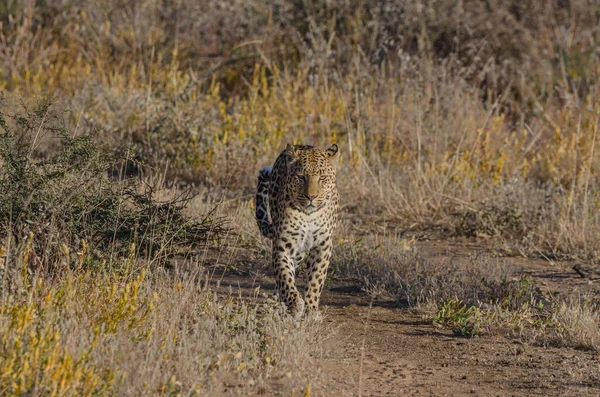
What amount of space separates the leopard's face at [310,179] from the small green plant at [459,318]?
3.78 feet

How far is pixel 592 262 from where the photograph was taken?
8758mm

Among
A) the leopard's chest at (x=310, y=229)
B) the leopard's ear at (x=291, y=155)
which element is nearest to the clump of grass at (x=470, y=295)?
the leopard's chest at (x=310, y=229)

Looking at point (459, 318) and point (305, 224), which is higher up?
point (305, 224)

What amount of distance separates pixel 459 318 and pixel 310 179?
4.66ft

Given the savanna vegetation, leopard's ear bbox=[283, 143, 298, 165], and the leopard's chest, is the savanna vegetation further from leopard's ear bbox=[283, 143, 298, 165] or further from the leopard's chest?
leopard's ear bbox=[283, 143, 298, 165]

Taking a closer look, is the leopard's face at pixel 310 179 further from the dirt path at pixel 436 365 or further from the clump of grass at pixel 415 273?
the clump of grass at pixel 415 273

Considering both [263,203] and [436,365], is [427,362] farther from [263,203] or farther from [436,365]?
[263,203]

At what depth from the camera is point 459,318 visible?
22.7 ft

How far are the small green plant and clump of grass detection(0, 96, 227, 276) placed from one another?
196 centimetres

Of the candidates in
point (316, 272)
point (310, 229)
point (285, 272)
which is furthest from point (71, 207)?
point (316, 272)

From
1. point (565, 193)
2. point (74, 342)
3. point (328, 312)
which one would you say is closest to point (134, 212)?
point (328, 312)

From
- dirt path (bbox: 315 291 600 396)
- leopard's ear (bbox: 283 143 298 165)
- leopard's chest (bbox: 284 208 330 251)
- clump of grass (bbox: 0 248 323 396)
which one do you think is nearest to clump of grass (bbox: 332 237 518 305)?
dirt path (bbox: 315 291 600 396)

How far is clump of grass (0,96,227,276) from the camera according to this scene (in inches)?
254

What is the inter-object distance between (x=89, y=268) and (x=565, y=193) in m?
6.00
